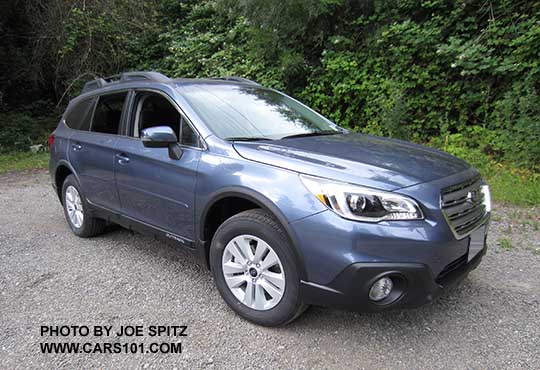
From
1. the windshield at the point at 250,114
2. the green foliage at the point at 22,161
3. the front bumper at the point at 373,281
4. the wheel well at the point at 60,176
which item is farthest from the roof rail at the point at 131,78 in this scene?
the green foliage at the point at 22,161

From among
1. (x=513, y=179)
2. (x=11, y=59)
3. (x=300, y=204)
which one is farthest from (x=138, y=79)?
(x=11, y=59)

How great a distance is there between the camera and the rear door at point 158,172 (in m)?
2.95

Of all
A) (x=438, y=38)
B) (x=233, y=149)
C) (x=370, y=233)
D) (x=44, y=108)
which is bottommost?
(x=44, y=108)

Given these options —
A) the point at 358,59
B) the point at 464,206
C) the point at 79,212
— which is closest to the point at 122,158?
the point at 79,212

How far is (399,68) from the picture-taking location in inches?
289

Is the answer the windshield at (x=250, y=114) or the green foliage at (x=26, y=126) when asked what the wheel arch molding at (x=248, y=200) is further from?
the green foliage at (x=26, y=126)

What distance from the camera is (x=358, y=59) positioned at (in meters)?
7.98

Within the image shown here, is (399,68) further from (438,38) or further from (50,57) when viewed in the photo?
(50,57)

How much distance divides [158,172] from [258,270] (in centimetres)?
118

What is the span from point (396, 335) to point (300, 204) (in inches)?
43.1

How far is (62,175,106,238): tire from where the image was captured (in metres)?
4.23

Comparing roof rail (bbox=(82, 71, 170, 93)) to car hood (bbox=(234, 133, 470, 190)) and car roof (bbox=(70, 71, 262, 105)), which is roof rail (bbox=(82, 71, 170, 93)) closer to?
car roof (bbox=(70, 71, 262, 105))

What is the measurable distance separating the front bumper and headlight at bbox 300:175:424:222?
0.26 m

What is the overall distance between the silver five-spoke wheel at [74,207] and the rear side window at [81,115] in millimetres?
697
